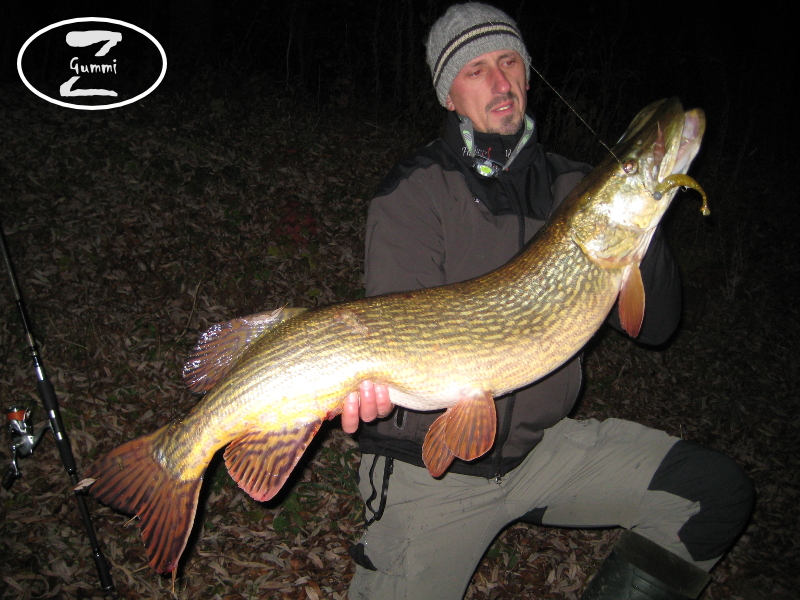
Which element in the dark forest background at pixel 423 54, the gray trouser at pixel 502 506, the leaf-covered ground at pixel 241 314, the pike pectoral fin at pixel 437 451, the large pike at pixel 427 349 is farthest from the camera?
the dark forest background at pixel 423 54

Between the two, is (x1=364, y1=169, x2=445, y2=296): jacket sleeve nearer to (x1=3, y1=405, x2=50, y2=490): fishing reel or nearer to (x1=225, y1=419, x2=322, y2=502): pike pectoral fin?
(x1=225, y1=419, x2=322, y2=502): pike pectoral fin

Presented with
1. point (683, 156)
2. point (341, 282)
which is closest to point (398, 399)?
point (683, 156)

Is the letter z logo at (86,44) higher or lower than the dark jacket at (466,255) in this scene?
higher

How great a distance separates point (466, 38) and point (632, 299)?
1.73 m

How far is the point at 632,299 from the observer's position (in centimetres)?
207

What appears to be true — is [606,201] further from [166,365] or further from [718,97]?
[718,97]

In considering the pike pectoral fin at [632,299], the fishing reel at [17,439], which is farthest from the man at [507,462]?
the fishing reel at [17,439]

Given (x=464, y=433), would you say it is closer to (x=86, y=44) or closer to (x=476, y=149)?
(x=476, y=149)

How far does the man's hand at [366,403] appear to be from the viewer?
76.5 inches

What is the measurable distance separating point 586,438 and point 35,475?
3.21 metres

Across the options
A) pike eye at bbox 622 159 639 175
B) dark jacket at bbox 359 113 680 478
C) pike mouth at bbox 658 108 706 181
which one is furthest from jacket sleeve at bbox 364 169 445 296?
pike mouth at bbox 658 108 706 181

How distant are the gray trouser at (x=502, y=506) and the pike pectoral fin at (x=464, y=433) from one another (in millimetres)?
396

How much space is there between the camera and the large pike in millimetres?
1876

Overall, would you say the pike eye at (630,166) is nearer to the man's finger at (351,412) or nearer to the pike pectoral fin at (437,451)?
the pike pectoral fin at (437,451)
